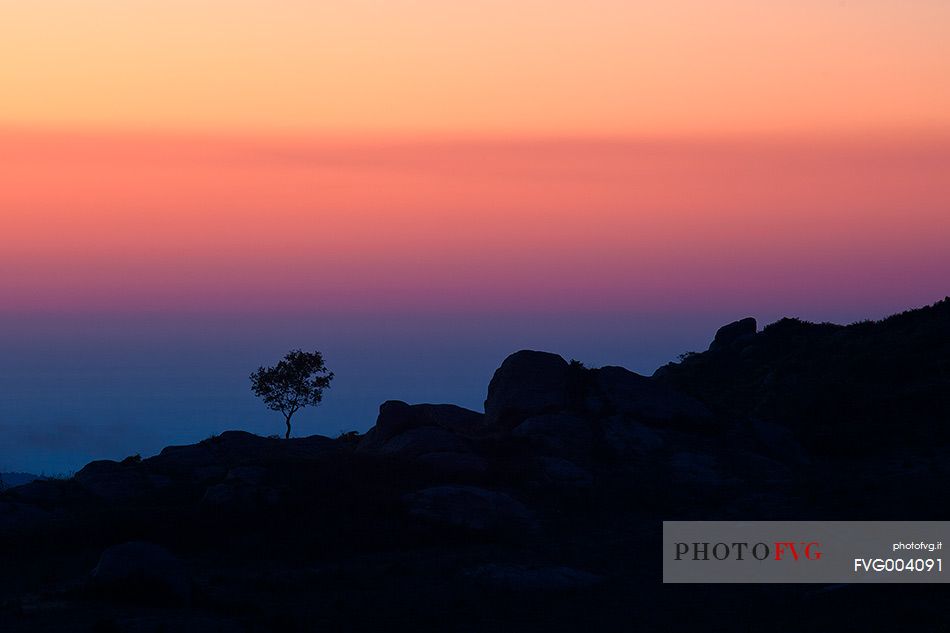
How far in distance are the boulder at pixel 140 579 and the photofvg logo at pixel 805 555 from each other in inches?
645

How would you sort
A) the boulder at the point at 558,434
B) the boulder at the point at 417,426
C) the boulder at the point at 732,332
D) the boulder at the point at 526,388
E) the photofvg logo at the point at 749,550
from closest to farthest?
the photofvg logo at the point at 749,550 < the boulder at the point at 417,426 < the boulder at the point at 558,434 < the boulder at the point at 526,388 < the boulder at the point at 732,332

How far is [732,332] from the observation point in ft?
279

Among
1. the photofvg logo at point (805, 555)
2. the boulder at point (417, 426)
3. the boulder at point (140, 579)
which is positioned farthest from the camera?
the boulder at point (417, 426)

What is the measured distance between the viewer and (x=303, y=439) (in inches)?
2240

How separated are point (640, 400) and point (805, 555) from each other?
18.1 meters

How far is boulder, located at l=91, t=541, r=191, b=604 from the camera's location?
106 feet

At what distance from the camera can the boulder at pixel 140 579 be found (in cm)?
3225

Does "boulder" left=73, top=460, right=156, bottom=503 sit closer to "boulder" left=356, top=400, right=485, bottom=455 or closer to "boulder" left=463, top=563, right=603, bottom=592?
"boulder" left=356, top=400, right=485, bottom=455

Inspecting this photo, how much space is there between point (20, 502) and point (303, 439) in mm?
15843

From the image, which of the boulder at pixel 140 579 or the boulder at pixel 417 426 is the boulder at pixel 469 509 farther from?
the boulder at pixel 140 579

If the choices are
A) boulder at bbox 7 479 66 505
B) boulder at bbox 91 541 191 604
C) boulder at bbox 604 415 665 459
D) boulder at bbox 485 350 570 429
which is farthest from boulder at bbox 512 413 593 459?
boulder at bbox 91 541 191 604

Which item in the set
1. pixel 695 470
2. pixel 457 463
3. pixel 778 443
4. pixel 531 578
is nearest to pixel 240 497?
pixel 457 463

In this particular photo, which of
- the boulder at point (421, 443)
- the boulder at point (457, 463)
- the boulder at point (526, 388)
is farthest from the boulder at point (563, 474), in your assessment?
the boulder at point (526, 388)

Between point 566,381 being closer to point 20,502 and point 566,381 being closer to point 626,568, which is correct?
point 626,568
